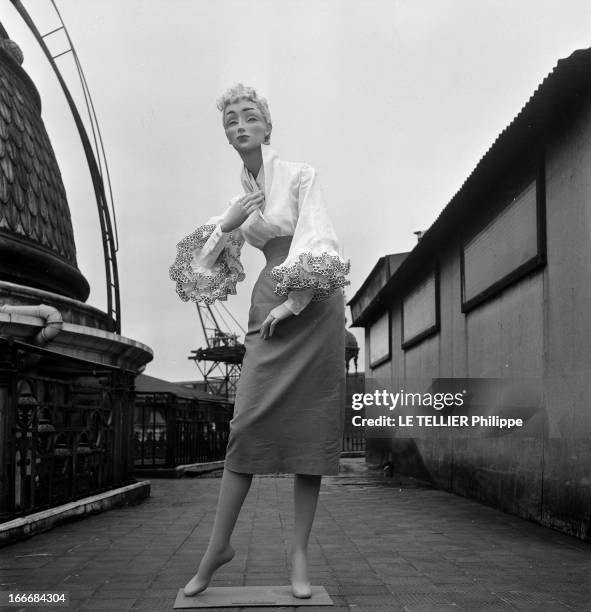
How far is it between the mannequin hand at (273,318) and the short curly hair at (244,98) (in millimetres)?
814

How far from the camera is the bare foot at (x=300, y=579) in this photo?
3.14 m

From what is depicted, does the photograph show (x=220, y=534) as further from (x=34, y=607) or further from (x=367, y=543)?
(x=367, y=543)

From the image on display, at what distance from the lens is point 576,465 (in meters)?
5.22

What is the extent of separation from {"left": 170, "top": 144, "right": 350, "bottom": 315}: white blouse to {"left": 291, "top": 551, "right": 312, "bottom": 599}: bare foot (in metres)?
1.02

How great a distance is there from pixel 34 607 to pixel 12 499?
2034 mm

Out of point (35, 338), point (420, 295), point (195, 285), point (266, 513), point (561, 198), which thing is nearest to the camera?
point (195, 285)

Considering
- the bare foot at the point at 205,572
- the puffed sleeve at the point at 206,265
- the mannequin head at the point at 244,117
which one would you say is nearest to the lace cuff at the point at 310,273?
the puffed sleeve at the point at 206,265

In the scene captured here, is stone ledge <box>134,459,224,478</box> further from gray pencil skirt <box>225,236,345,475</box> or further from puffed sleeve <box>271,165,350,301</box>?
puffed sleeve <box>271,165,350,301</box>

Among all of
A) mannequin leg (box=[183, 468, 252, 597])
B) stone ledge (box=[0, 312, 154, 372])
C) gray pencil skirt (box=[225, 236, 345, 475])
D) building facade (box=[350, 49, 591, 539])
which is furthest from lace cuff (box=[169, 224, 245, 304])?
stone ledge (box=[0, 312, 154, 372])

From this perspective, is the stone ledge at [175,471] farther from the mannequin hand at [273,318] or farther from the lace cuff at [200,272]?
the mannequin hand at [273,318]

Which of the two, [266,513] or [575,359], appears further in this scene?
[266,513]

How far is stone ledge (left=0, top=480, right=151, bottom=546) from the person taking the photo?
16.0ft

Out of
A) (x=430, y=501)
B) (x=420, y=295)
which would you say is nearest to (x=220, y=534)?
(x=430, y=501)

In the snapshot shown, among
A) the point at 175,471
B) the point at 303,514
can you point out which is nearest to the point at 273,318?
the point at 303,514
